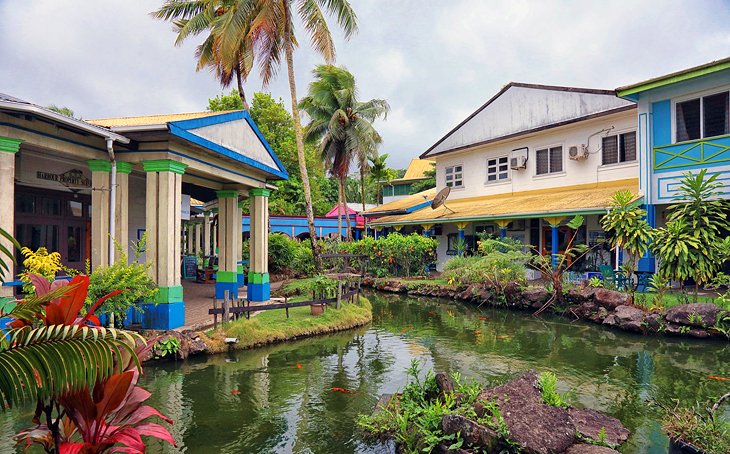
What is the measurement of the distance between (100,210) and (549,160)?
17783 millimetres

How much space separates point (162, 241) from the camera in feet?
31.7

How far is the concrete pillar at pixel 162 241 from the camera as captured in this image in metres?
9.56

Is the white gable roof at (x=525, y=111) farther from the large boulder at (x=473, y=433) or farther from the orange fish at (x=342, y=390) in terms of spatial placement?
the large boulder at (x=473, y=433)

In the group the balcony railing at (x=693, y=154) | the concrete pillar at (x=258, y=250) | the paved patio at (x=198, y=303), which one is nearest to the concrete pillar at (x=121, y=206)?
the paved patio at (x=198, y=303)

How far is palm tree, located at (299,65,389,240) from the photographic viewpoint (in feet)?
83.9

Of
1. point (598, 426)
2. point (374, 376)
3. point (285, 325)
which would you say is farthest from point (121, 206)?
point (598, 426)

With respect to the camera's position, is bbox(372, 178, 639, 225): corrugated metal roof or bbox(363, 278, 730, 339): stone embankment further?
bbox(372, 178, 639, 225): corrugated metal roof

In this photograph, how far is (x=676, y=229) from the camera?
1216 centimetres

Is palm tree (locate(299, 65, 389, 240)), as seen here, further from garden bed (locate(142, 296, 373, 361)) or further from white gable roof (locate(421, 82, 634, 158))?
garden bed (locate(142, 296, 373, 361))

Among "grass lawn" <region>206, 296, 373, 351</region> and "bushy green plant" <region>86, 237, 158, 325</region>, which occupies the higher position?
"bushy green plant" <region>86, 237, 158, 325</region>

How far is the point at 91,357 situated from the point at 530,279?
19255 mm

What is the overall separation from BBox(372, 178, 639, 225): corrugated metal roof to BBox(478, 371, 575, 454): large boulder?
11.6m

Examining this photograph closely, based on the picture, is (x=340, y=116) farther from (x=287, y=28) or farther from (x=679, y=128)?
(x=679, y=128)

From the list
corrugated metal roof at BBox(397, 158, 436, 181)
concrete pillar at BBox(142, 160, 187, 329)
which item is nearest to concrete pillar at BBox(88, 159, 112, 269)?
concrete pillar at BBox(142, 160, 187, 329)
